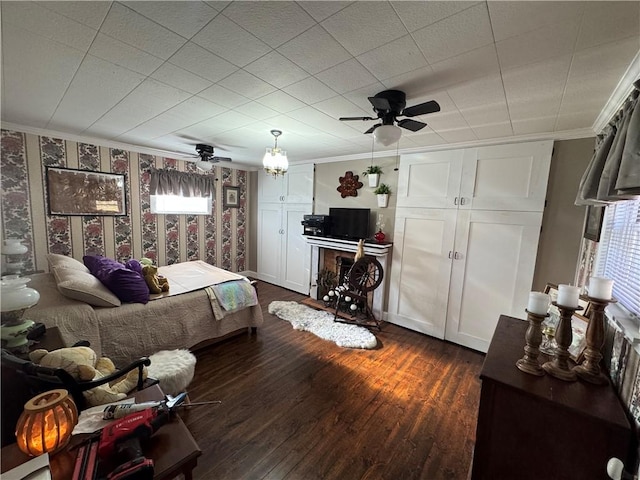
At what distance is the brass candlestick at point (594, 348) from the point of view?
1.13 metres

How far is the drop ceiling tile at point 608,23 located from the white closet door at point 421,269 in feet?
6.45

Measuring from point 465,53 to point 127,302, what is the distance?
3.08 meters

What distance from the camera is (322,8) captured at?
1.12 m

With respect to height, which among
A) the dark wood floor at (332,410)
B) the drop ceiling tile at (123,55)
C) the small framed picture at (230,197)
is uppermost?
the drop ceiling tile at (123,55)

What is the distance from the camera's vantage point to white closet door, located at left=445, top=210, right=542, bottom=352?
8.80ft

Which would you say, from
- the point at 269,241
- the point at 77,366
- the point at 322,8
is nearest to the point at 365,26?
the point at 322,8

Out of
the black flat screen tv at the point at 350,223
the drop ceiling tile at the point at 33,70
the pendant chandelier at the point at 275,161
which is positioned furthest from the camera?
the black flat screen tv at the point at 350,223

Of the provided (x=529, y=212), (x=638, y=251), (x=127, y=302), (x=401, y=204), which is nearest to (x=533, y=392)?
(x=638, y=251)

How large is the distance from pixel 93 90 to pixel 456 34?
2.52 meters

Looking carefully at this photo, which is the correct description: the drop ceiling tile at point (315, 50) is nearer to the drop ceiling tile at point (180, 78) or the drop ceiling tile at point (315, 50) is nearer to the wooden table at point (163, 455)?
the drop ceiling tile at point (180, 78)

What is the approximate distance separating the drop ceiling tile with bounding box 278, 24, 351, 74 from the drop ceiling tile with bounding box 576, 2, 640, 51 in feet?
3.44

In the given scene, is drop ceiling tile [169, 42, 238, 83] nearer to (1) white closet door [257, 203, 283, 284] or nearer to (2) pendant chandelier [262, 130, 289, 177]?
(2) pendant chandelier [262, 130, 289, 177]

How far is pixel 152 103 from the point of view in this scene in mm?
2207

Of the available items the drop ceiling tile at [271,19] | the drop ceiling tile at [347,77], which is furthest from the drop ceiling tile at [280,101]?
the drop ceiling tile at [271,19]
